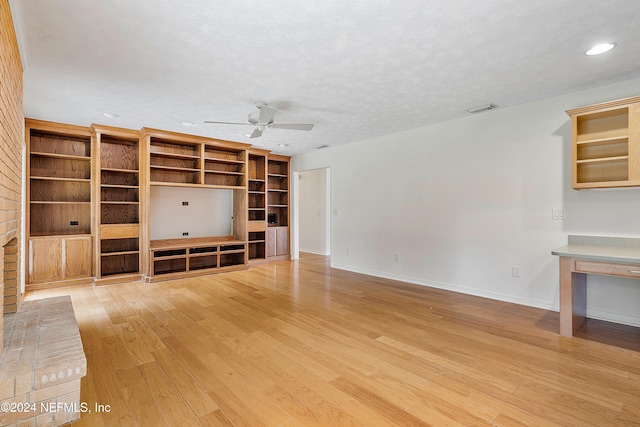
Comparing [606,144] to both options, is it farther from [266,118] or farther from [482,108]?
[266,118]

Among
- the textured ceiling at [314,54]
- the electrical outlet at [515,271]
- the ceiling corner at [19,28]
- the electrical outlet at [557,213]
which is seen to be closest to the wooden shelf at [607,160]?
the electrical outlet at [557,213]

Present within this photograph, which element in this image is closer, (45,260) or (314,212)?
(45,260)

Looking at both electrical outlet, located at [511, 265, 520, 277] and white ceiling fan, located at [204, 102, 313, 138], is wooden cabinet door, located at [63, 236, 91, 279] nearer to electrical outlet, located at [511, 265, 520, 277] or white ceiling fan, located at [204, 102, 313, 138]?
white ceiling fan, located at [204, 102, 313, 138]

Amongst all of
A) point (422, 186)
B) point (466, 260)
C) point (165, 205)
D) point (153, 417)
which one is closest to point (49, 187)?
point (165, 205)

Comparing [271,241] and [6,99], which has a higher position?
[6,99]

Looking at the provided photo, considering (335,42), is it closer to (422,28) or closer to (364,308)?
(422,28)

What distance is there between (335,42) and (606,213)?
129 inches

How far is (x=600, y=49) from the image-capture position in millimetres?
2520

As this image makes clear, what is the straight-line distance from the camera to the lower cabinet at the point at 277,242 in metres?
7.08

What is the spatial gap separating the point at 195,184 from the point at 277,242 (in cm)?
232

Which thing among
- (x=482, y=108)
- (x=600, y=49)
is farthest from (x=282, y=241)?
(x=600, y=49)

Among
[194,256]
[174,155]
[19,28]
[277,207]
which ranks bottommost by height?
[194,256]

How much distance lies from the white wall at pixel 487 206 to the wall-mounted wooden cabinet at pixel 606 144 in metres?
0.15

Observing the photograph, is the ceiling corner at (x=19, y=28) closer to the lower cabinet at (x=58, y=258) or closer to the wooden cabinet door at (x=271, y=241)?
the lower cabinet at (x=58, y=258)
